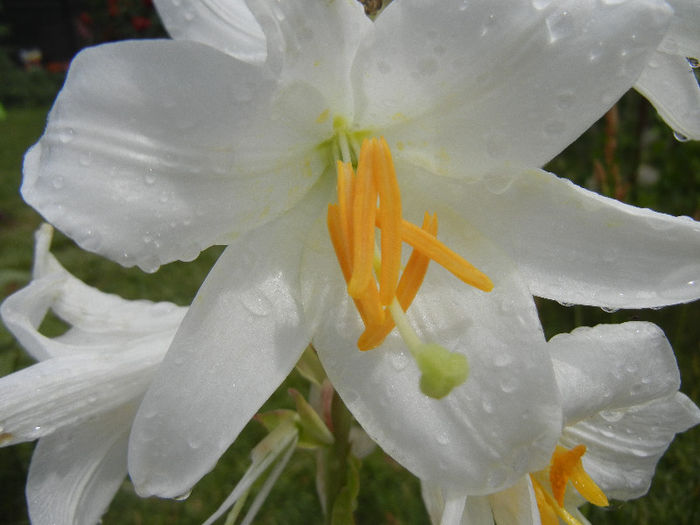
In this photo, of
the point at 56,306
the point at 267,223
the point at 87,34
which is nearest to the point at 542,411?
the point at 267,223

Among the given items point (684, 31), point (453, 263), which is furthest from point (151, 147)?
point (684, 31)

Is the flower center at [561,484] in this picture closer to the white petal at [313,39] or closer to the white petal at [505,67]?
the white petal at [505,67]

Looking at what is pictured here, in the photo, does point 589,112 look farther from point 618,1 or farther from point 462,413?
point 462,413

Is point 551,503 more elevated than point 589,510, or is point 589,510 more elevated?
point 551,503

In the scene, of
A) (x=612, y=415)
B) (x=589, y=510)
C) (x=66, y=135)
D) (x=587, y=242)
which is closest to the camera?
(x=66, y=135)

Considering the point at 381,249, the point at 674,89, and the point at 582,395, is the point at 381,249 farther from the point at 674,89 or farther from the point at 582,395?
the point at 674,89

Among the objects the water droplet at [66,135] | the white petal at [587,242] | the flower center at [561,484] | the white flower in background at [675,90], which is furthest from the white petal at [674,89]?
the water droplet at [66,135]

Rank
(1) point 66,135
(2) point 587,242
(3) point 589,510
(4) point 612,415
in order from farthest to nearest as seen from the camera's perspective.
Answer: (3) point 589,510
(4) point 612,415
(2) point 587,242
(1) point 66,135
